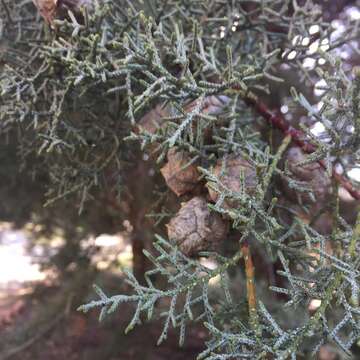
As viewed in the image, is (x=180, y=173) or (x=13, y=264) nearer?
(x=180, y=173)

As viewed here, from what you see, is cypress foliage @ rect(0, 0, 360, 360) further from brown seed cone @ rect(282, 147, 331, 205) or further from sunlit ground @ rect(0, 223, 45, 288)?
sunlit ground @ rect(0, 223, 45, 288)

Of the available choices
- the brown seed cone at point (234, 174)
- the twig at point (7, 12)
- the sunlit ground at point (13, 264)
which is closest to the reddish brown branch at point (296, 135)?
the brown seed cone at point (234, 174)

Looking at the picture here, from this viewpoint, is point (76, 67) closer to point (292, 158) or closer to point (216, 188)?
point (216, 188)

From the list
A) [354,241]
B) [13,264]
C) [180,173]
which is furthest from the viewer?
[13,264]

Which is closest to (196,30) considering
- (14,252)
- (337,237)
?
(337,237)

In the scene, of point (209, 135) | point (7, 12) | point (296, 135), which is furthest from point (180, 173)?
point (7, 12)

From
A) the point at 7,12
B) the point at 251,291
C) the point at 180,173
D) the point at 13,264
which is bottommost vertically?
the point at 13,264

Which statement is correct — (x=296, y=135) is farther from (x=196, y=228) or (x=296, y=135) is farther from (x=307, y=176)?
(x=196, y=228)
